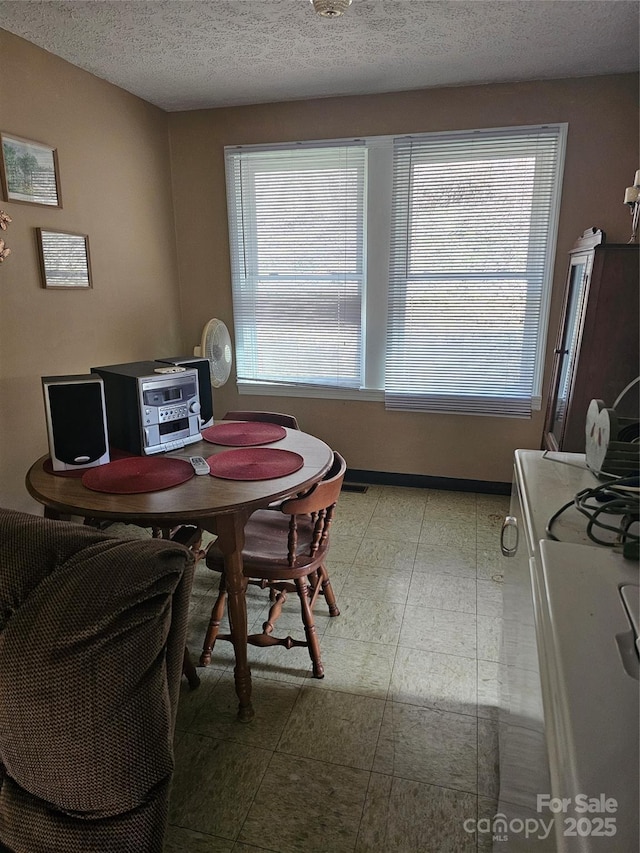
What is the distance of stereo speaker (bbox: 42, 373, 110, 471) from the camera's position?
175cm

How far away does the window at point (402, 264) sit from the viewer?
3.07 metres

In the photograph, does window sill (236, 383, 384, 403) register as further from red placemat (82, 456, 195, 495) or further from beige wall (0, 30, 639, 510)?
red placemat (82, 456, 195, 495)

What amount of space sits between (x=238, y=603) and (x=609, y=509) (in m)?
1.15

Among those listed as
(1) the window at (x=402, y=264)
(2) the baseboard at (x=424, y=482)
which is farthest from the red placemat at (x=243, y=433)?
(2) the baseboard at (x=424, y=482)

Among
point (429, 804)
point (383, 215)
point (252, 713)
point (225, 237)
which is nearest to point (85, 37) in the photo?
point (225, 237)

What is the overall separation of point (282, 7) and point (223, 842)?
291 cm

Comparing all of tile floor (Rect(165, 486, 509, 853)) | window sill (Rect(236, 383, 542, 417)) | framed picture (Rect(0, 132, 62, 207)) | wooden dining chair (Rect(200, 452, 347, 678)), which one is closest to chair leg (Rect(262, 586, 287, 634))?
wooden dining chair (Rect(200, 452, 347, 678))

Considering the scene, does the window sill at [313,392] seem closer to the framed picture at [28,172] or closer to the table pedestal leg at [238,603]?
the framed picture at [28,172]

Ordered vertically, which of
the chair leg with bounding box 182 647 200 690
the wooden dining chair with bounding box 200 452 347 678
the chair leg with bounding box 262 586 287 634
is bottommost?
the chair leg with bounding box 182 647 200 690

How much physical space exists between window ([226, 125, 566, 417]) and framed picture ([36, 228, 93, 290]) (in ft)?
3.50

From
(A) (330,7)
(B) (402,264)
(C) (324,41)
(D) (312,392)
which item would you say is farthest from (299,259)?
(A) (330,7)

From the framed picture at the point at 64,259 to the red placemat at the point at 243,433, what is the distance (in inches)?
47.1

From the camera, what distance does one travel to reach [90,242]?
2891 mm

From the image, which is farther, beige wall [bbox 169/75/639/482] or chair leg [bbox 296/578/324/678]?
beige wall [bbox 169/75/639/482]
